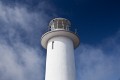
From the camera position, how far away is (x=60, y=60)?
13.8m

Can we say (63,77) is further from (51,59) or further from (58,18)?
(58,18)

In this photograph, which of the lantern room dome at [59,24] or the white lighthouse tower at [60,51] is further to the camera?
the lantern room dome at [59,24]

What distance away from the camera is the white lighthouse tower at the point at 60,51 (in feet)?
44.3

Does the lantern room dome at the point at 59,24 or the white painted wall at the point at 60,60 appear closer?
the white painted wall at the point at 60,60

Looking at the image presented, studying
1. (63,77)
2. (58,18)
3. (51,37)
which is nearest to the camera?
(63,77)

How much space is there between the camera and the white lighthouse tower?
13516 mm

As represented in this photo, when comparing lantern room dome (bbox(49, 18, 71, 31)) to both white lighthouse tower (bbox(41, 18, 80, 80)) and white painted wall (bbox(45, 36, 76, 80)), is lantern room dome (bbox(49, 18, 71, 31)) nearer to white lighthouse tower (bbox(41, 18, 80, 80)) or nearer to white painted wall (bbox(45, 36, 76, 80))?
white lighthouse tower (bbox(41, 18, 80, 80))

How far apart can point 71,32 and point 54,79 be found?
127 inches

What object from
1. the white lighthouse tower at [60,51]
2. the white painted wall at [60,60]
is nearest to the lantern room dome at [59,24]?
the white lighthouse tower at [60,51]

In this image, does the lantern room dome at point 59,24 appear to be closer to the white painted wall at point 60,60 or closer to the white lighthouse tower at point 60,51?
the white lighthouse tower at point 60,51

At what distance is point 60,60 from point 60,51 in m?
0.62

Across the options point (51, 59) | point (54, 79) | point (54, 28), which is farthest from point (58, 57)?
point (54, 28)

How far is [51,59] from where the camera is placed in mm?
14133

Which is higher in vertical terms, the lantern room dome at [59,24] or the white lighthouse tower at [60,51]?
the lantern room dome at [59,24]
